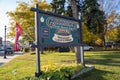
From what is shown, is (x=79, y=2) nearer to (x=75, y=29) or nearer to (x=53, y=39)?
(x=75, y=29)

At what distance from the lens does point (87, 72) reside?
36.2 feet

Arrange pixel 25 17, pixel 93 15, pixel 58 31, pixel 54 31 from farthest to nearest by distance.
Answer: pixel 25 17, pixel 93 15, pixel 58 31, pixel 54 31

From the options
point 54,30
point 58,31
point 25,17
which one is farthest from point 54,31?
point 25,17

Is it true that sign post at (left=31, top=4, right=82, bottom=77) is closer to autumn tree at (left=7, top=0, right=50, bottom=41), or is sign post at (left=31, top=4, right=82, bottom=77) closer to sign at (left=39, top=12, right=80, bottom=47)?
sign at (left=39, top=12, right=80, bottom=47)

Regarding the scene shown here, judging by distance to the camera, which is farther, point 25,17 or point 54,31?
point 25,17

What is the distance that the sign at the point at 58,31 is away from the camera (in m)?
9.58

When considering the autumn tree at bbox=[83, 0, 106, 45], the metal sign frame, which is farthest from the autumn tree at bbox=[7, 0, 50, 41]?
the metal sign frame

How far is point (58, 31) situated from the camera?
10.6 meters

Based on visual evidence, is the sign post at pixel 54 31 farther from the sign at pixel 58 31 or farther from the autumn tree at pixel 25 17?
the autumn tree at pixel 25 17

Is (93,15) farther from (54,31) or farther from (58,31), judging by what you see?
(54,31)

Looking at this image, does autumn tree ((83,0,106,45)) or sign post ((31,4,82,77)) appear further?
autumn tree ((83,0,106,45))

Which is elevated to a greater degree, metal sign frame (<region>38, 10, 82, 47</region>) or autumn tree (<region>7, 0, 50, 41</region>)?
autumn tree (<region>7, 0, 50, 41</region>)

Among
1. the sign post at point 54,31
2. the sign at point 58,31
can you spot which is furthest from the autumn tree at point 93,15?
the sign at point 58,31

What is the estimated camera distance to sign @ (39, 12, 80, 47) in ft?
31.4
